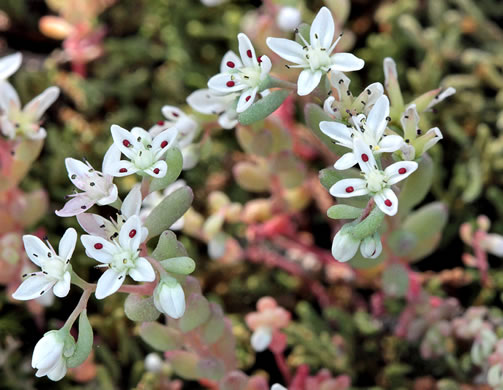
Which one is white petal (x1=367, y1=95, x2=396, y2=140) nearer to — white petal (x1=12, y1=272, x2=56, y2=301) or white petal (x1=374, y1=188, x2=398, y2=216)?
white petal (x1=374, y1=188, x2=398, y2=216)

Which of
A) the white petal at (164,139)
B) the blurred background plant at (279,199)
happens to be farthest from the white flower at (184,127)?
the white petal at (164,139)

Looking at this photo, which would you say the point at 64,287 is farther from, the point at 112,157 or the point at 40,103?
the point at 40,103

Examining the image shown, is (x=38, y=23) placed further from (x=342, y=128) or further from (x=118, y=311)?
(x=342, y=128)

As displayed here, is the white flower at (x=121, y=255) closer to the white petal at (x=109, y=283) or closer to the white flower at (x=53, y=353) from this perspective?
the white petal at (x=109, y=283)

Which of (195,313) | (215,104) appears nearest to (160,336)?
(195,313)

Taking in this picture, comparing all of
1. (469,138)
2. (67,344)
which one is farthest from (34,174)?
(469,138)

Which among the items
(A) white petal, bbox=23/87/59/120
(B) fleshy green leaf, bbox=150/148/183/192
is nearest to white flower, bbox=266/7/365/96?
(B) fleshy green leaf, bbox=150/148/183/192
